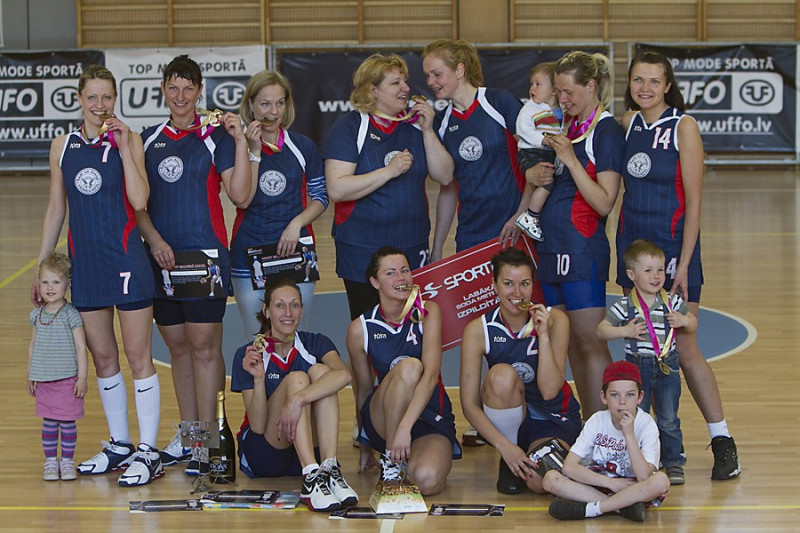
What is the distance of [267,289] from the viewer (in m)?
4.21

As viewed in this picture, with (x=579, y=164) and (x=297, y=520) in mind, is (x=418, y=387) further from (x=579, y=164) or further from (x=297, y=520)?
(x=579, y=164)

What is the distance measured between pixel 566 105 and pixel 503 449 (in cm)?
137

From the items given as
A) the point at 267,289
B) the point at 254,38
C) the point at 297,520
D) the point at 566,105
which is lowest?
the point at 297,520

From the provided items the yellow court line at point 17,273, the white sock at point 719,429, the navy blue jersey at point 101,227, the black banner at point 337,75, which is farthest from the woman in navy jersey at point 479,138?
the black banner at point 337,75

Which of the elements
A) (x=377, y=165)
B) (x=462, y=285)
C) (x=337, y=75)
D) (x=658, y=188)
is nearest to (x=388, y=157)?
(x=377, y=165)

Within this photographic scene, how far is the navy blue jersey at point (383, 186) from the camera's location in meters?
4.54

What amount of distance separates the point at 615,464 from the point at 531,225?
1.04 metres

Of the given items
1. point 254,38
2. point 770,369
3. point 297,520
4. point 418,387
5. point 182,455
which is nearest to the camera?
point 297,520

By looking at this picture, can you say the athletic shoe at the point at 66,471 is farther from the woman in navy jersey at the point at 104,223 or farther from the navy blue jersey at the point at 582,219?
the navy blue jersey at the point at 582,219

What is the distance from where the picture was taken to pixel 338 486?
12.8 ft

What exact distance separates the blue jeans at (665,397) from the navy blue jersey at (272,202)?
1487mm

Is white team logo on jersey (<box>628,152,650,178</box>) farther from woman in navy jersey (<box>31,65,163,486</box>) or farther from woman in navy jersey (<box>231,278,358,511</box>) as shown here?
woman in navy jersey (<box>31,65,163,486</box>)

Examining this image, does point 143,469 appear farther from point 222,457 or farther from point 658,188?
point 658,188

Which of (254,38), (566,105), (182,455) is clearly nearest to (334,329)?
(182,455)
